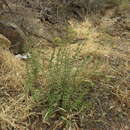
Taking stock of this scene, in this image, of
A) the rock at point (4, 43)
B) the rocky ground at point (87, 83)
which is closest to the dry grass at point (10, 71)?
the rocky ground at point (87, 83)

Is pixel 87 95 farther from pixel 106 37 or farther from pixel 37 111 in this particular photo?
pixel 106 37

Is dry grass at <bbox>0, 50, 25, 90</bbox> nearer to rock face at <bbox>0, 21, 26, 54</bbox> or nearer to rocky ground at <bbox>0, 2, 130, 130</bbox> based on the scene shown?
rocky ground at <bbox>0, 2, 130, 130</bbox>

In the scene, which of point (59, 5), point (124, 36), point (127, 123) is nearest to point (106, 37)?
point (124, 36)

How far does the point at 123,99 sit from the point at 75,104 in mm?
614

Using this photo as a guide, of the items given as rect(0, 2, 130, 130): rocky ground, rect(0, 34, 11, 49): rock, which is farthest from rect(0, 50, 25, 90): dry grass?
rect(0, 34, 11, 49): rock

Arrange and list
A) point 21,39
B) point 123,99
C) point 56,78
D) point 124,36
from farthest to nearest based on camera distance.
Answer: point 124,36, point 21,39, point 123,99, point 56,78

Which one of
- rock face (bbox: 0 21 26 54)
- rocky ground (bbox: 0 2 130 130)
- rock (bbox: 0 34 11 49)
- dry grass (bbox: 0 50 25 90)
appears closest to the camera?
rocky ground (bbox: 0 2 130 130)

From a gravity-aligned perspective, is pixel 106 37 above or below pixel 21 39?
below

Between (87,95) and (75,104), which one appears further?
(87,95)

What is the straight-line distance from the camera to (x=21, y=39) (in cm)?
368

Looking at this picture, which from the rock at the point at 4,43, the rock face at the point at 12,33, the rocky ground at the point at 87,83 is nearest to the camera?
the rocky ground at the point at 87,83

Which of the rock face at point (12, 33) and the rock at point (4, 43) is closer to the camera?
the rock at point (4, 43)

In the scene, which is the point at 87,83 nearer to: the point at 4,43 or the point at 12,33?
the point at 4,43

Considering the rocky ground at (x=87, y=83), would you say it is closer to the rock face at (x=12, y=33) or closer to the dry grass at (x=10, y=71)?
the dry grass at (x=10, y=71)
